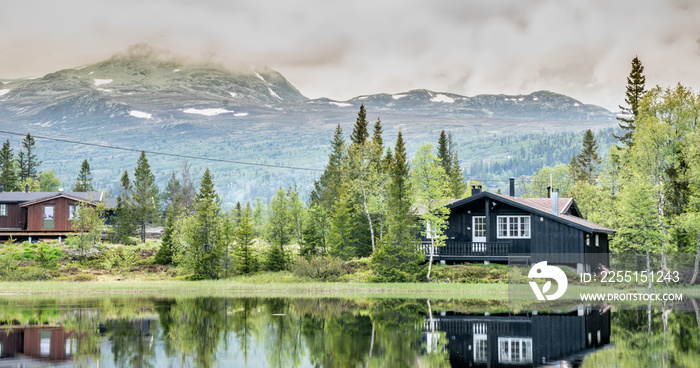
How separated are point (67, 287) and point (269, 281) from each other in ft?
41.3

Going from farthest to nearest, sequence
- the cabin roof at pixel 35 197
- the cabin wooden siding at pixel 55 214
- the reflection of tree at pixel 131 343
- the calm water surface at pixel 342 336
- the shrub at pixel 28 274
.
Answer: the cabin roof at pixel 35 197, the cabin wooden siding at pixel 55 214, the shrub at pixel 28 274, the calm water surface at pixel 342 336, the reflection of tree at pixel 131 343

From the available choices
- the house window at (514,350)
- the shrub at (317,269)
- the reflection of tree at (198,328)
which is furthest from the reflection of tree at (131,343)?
the shrub at (317,269)

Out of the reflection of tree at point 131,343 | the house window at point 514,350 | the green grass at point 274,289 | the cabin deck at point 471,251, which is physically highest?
the cabin deck at point 471,251

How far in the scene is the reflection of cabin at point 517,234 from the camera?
46.1 meters

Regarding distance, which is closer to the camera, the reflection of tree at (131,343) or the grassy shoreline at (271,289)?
the reflection of tree at (131,343)

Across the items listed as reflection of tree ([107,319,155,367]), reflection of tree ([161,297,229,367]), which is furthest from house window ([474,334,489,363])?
reflection of tree ([107,319,155,367])

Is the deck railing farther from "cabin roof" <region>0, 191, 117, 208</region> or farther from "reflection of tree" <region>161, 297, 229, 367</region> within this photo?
"cabin roof" <region>0, 191, 117, 208</region>

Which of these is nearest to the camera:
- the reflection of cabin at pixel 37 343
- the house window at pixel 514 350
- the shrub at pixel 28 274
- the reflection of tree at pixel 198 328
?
the house window at pixel 514 350

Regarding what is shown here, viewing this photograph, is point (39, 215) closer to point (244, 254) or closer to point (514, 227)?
point (244, 254)

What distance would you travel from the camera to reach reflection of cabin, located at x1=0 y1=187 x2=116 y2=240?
69500 mm

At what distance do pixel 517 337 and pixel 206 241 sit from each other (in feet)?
108

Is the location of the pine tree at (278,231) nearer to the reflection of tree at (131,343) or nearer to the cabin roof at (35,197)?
the cabin roof at (35,197)

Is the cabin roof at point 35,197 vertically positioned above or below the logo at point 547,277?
above

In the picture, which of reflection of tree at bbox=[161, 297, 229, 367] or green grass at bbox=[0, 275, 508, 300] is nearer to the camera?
reflection of tree at bbox=[161, 297, 229, 367]
